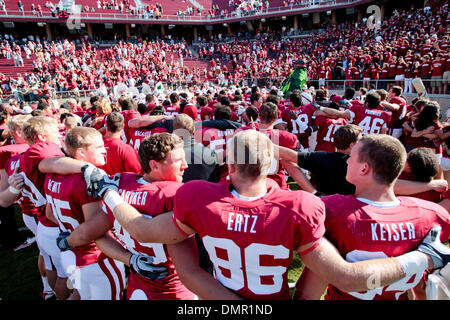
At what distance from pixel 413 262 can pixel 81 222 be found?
2242 mm

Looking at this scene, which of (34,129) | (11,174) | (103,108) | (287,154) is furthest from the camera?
(103,108)

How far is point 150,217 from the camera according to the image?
1786 mm

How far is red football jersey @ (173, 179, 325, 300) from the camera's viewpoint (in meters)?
1.42

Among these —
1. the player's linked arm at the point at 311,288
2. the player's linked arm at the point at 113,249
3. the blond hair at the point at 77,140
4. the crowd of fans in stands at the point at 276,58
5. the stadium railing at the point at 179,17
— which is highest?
the stadium railing at the point at 179,17

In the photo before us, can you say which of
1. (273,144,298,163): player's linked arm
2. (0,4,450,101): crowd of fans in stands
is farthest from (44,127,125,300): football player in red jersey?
(0,4,450,101): crowd of fans in stands

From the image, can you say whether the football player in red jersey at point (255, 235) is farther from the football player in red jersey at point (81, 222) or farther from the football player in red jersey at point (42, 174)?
the football player in red jersey at point (42, 174)

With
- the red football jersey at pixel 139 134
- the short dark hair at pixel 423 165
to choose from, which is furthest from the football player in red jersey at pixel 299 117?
the short dark hair at pixel 423 165

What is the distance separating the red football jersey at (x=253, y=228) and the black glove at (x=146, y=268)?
0.40 m

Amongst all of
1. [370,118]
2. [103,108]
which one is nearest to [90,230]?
[103,108]

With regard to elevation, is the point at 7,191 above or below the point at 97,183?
below

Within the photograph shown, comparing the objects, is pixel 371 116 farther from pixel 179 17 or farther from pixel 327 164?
pixel 179 17

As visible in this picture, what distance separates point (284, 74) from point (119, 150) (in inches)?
775


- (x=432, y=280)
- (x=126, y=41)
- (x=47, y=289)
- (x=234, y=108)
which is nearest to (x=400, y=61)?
(x=234, y=108)

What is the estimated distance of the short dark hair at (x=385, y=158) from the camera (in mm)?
1614
